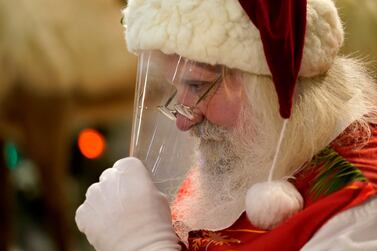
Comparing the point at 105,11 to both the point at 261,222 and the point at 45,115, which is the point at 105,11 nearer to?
the point at 45,115

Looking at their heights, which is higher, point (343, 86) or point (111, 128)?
point (343, 86)

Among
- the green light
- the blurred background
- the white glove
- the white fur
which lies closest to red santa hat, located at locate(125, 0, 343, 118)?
the white fur

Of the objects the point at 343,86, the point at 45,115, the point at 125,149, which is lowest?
the point at 125,149

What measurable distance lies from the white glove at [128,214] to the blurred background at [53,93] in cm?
114

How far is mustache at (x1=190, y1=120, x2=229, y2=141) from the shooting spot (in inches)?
35.2

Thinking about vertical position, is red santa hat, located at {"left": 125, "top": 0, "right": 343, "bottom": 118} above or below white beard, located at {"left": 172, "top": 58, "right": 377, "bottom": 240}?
above

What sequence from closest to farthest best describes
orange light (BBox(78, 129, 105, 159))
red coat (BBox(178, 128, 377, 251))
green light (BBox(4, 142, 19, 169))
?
red coat (BBox(178, 128, 377, 251)), green light (BBox(4, 142, 19, 169)), orange light (BBox(78, 129, 105, 159))

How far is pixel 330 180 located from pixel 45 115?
4.49ft

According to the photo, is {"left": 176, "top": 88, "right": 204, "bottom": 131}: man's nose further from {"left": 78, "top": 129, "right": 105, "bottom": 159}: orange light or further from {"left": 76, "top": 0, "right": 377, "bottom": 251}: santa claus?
{"left": 78, "top": 129, "right": 105, "bottom": 159}: orange light

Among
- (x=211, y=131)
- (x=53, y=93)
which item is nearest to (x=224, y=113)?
(x=211, y=131)

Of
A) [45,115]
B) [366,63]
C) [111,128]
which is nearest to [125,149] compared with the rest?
[111,128]

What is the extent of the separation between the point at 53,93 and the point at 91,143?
1.29ft

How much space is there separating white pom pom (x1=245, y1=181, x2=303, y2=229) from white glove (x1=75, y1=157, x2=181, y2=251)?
14cm

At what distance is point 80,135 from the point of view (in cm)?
232
